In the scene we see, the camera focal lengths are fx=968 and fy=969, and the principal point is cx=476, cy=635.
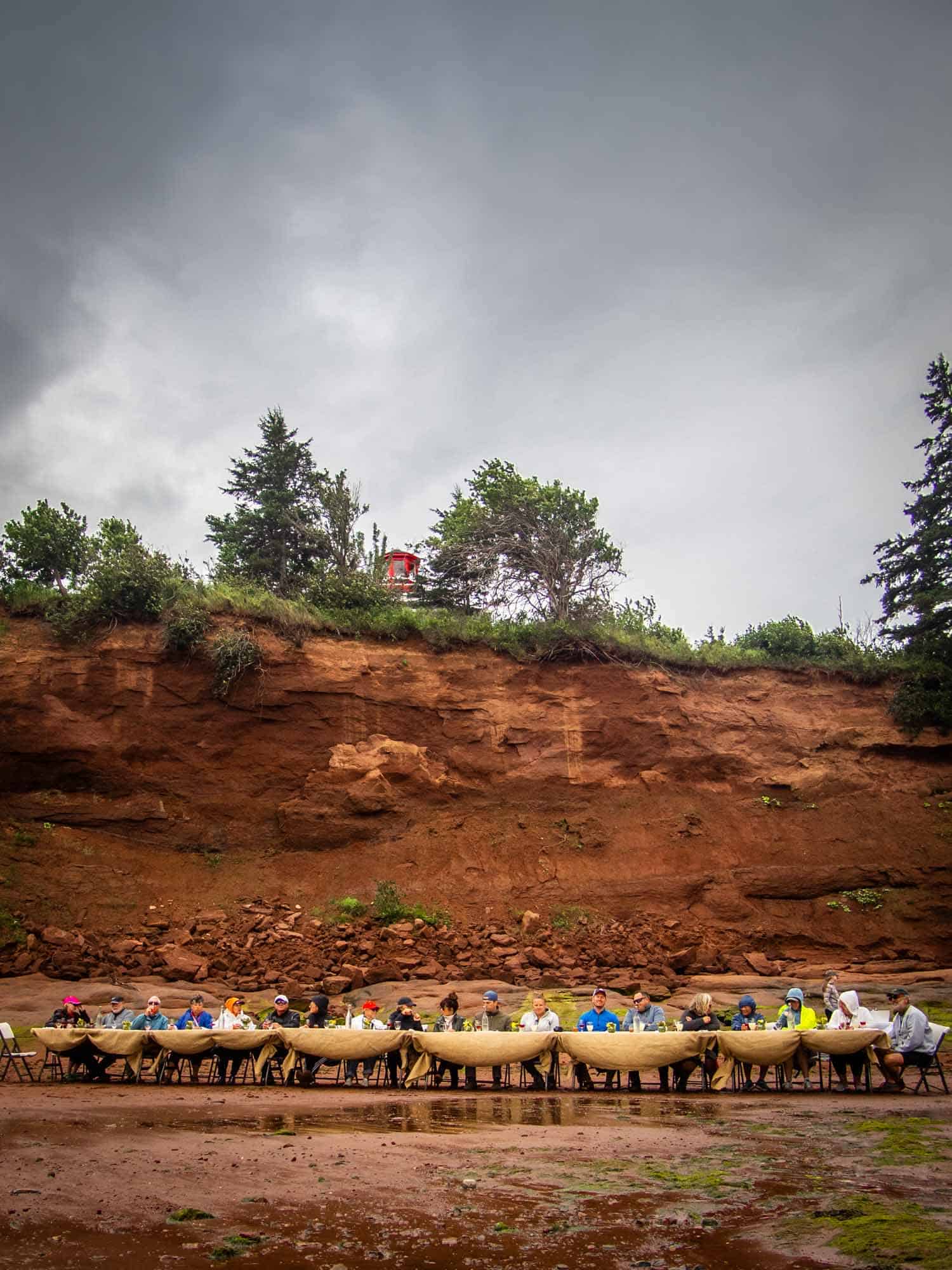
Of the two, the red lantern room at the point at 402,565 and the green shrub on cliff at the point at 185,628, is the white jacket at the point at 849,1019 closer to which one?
the green shrub on cliff at the point at 185,628

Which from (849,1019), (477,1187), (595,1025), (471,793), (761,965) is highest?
(471,793)

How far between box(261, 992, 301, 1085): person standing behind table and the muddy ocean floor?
9.21 ft

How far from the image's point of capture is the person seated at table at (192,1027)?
1291cm

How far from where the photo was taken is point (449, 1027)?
44.5 feet

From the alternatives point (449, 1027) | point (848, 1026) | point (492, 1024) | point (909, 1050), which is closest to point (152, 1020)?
point (449, 1027)

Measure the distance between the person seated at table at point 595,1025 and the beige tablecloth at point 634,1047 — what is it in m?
0.90

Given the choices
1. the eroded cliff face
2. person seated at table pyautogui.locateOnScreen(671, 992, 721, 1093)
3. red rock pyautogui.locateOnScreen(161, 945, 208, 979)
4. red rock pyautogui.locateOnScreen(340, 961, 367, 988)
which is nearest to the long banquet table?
person seated at table pyautogui.locateOnScreen(671, 992, 721, 1093)

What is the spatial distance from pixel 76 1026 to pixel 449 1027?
205 inches

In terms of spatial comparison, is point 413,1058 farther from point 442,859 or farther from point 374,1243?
point 442,859

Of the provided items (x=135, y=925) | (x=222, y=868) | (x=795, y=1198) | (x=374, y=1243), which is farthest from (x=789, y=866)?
(x=374, y=1243)

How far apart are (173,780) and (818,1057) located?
694 inches

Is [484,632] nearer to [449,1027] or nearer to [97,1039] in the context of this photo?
[449,1027]

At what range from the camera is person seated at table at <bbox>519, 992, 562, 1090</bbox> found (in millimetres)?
12481

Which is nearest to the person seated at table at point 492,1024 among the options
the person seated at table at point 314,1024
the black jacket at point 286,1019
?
the person seated at table at point 314,1024
